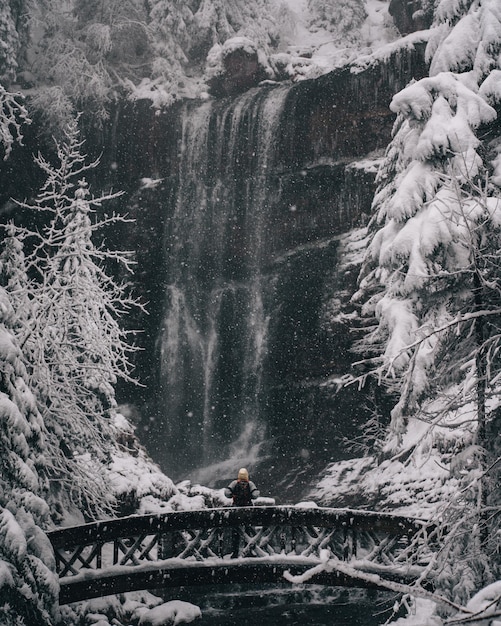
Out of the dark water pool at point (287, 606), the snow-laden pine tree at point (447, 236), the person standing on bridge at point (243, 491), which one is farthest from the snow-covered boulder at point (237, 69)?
the dark water pool at point (287, 606)

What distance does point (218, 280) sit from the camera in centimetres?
3077

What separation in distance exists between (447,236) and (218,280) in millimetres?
19230

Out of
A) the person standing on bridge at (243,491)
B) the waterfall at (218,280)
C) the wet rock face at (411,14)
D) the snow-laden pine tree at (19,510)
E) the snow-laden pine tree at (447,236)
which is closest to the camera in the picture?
the snow-laden pine tree at (19,510)

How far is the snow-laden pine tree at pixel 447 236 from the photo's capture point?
961cm

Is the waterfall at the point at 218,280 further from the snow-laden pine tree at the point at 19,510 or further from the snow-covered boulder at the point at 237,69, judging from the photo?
the snow-laden pine tree at the point at 19,510

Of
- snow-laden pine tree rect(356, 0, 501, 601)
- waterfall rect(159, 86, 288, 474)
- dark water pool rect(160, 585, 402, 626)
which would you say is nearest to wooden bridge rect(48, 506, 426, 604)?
dark water pool rect(160, 585, 402, 626)

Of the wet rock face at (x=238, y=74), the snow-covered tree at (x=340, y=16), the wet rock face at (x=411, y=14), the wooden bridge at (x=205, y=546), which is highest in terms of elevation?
the snow-covered tree at (x=340, y=16)

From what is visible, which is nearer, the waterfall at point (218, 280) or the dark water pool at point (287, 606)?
the dark water pool at point (287, 606)

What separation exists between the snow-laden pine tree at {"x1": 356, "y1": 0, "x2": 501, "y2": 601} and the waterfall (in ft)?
40.8

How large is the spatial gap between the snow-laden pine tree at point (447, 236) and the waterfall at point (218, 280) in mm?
12425

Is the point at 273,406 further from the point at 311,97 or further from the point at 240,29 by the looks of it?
the point at 240,29

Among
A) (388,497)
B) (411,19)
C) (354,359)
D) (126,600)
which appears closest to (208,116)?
(411,19)

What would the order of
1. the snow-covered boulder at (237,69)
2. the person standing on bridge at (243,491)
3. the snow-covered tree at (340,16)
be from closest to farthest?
the person standing on bridge at (243,491) < the snow-covered boulder at (237,69) < the snow-covered tree at (340,16)

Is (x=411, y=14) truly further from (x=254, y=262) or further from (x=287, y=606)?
(x=287, y=606)
